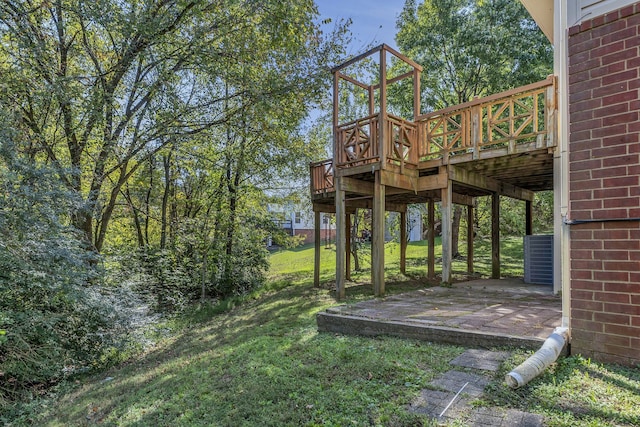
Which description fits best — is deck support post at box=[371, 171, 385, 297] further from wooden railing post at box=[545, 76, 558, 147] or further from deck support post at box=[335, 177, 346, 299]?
wooden railing post at box=[545, 76, 558, 147]

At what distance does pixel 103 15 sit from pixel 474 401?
7364mm

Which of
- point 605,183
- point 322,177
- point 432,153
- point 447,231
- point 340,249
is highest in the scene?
point 432,153

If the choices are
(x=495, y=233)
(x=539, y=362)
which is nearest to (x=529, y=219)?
(x=495, y=233)

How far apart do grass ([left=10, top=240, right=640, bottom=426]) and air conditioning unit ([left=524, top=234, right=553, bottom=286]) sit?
4.91m

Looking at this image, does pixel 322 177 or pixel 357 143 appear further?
pixel 322 177

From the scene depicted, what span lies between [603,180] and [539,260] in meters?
5.42

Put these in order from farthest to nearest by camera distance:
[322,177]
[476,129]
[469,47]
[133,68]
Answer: [469,47] < [322,177] < [133,68] < [476,129]

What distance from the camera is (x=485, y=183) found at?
8047 mm

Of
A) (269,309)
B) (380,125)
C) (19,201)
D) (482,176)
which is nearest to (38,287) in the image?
(19,201)

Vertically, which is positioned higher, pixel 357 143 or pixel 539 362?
pixel 357 143

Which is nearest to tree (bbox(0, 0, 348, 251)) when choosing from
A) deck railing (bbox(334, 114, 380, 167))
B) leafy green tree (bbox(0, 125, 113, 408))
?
leafy green tree (bbox(0, 125, 113, 408))

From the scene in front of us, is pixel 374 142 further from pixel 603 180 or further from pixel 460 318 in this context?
pixel 603 180

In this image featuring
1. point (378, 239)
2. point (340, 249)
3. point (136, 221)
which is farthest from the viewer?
point (136, 221)

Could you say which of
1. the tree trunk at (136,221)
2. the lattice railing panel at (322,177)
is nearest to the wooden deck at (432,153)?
the lattice railing panel at (322,177)
